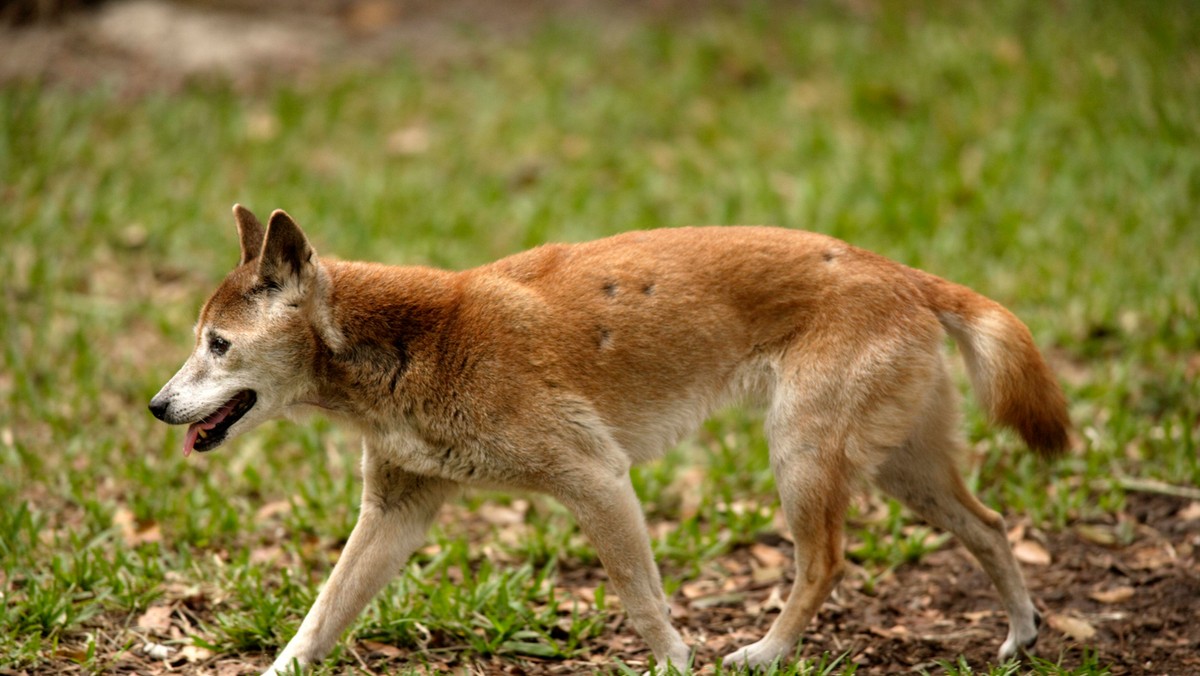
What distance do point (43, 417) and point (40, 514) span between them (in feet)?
3.08

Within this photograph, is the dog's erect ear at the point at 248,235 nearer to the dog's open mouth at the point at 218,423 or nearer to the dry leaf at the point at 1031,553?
the dog's open mouth at the point at 218,423

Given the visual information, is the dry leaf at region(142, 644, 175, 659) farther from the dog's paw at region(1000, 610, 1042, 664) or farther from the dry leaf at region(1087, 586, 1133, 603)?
the dry leaf at region(1087, 586, 1133, 603)

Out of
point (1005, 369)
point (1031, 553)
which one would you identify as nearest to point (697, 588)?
point (1031, 553)

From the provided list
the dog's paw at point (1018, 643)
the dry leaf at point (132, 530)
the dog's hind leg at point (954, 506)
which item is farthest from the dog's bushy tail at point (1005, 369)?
the dry leaf at point (132, 530)

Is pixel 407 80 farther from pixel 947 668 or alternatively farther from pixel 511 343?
pixel 947 668

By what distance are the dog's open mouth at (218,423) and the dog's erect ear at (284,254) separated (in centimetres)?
43

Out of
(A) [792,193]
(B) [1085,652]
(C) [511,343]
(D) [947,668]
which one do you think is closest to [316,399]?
(C) [511,343]

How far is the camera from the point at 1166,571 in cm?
532

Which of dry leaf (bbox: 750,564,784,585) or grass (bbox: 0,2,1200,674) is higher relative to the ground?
grass (bbox: 0,2,1200,674)

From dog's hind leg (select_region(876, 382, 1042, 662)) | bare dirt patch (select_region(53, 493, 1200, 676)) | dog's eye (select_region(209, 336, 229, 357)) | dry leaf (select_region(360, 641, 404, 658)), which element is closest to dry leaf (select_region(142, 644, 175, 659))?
bare dirt patch (select_region(53, 493, 1200, 676))

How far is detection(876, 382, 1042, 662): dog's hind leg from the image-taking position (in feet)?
15.8

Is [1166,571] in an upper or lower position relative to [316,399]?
lower

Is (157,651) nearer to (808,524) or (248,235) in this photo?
(248,235)

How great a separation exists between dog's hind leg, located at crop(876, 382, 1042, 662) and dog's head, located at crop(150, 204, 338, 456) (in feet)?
7.38
